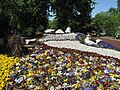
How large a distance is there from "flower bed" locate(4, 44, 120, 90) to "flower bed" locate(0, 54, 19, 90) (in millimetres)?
166

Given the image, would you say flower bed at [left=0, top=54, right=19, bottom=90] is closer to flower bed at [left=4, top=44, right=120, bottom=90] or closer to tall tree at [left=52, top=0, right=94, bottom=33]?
flower bed at [left=4, top=44, right=120, bottom=90]

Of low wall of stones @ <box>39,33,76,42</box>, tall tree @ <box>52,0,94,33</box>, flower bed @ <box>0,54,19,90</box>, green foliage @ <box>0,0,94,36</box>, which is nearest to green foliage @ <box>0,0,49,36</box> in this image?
green foliage @ <box>0,0,94,36</box>

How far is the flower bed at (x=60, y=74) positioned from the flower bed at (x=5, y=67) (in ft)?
0.54

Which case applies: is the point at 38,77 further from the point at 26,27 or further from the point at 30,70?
the point at 26,27

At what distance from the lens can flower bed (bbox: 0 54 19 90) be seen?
9.66 metres

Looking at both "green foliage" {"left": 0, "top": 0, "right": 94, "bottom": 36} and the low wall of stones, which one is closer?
the low wall of stones

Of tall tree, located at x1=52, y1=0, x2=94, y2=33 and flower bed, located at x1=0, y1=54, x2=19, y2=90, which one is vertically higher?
tall tree, located at x1=52, y1=0, x2=94, y2=33

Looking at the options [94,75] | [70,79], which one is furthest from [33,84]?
[94,75]

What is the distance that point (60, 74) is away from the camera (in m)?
9.70

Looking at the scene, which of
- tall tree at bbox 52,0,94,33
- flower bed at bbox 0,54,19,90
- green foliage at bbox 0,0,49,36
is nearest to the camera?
flower bed at bbox 0,54,19,90

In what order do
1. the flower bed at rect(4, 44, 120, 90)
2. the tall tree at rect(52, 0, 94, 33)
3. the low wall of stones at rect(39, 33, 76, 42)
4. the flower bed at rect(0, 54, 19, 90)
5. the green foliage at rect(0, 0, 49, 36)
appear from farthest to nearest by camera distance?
the tall tree at rect(52, 0, 94, 33) < the green foliage at rect(0, 0, 49, 36) < the low wall of stones at rect(39, 33, 76, 42) < the flower bed at rect(0, 54, 19, 90) < the flower bed at rect(4, 44, 120, 90)

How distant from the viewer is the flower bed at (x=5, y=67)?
966 centimetres

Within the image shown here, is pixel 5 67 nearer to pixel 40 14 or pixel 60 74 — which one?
pixel 60 74

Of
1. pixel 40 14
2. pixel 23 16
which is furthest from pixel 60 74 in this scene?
pixel 40 14
